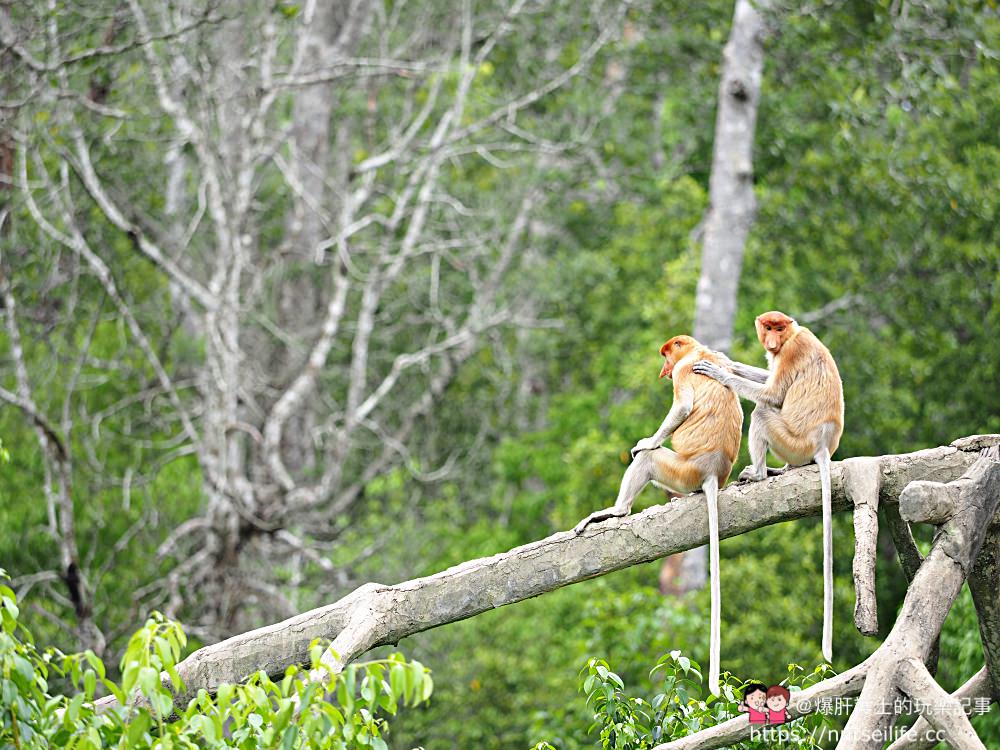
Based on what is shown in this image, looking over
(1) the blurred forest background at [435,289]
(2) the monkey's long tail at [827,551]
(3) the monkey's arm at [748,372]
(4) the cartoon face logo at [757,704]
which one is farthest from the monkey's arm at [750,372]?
(1) the blurred forest background at [435,289]

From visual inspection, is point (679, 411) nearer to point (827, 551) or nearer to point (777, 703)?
point (827, 551)

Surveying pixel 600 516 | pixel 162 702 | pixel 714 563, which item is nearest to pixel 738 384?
pixel 714 563

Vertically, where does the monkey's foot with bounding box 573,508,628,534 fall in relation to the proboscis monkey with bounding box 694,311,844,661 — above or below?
below

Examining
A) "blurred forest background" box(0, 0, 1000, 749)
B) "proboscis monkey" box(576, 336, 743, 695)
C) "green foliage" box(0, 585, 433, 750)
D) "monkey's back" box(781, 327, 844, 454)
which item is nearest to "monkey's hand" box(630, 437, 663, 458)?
"proboscis monkey" box(576, 336, 743, 695)

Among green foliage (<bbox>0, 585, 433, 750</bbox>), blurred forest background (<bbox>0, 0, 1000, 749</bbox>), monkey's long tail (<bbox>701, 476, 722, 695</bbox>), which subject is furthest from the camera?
blurred forest background (<bbox>0, 0, 1000, 749</bbox>)

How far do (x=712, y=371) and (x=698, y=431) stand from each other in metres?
0.20

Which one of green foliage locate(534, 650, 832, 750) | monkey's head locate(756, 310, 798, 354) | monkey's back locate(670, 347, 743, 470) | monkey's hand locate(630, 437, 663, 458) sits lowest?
green foliage locate(534, 650, 832, 750)

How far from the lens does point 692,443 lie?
11.6 feet

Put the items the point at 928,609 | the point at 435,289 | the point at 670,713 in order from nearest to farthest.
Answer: the point at 928,609
the point at 670,713
the point at 435,289

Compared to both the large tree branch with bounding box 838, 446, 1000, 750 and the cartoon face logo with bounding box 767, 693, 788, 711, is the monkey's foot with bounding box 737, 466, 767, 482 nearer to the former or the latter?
the large tree branch with bounding box 838, 446, 1000, 750

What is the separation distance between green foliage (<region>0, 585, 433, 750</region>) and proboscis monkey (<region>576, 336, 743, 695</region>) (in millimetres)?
1006

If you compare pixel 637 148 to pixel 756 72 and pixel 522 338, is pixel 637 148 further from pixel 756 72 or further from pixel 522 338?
pixel 756 72

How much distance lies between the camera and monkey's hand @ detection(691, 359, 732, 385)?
12.0ft

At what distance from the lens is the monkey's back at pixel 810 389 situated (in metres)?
3.58
